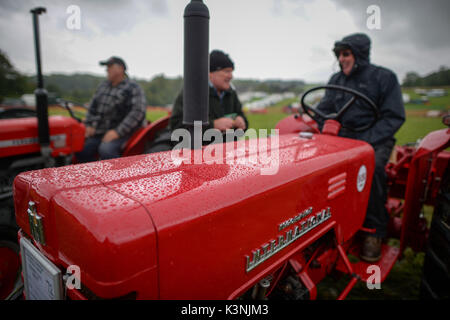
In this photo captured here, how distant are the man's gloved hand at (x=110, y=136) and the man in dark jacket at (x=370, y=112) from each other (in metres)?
2.01

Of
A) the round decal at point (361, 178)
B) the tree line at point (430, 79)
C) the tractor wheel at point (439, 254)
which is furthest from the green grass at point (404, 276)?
the round decal at point (361, 178)

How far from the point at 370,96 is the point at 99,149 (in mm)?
2422

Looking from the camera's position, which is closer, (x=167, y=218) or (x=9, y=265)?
(x=167, y=218)

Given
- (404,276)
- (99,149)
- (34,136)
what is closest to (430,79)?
(404,276)

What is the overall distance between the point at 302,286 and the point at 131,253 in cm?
85

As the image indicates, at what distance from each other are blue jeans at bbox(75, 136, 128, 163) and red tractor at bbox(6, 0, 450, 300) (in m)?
1.82

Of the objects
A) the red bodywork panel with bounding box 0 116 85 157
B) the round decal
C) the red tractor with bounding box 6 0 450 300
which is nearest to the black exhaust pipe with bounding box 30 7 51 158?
the red bodywork panel with bounding box 0 116 85 157

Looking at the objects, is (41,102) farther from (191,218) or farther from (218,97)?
(191,218)

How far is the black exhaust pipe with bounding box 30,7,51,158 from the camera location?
6.40ft

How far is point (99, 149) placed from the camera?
281 centimetres

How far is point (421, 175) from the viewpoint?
1.82 meters

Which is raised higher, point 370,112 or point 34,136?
point 370,112
